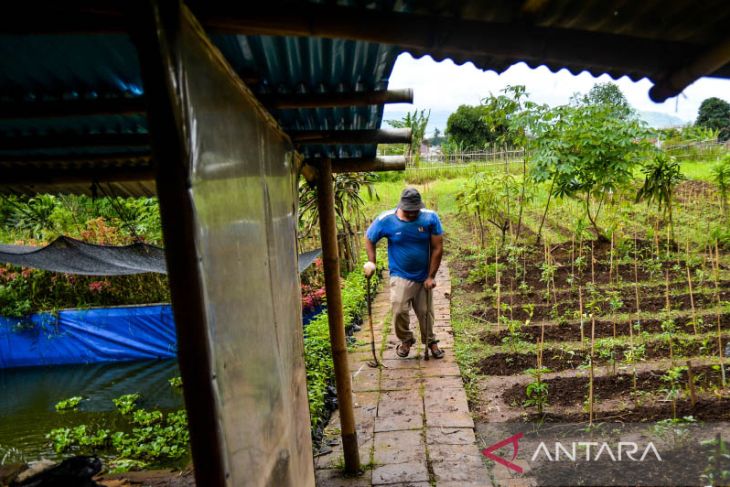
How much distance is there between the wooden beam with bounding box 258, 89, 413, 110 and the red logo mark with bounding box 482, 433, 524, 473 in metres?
2.44

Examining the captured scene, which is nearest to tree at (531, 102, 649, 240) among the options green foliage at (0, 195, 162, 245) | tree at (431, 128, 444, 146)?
green foliage at (0, 195, 162, 245)

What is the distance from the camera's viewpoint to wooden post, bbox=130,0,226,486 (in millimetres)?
1152

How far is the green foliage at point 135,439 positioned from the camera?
482 cm

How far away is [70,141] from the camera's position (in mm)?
2725

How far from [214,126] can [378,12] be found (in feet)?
1.94

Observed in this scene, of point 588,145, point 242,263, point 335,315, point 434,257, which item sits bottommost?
point 335,315

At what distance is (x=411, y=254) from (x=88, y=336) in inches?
240

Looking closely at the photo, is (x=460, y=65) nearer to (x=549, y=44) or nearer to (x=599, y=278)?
(x=549, y=44)

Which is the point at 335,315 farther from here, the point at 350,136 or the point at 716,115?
the point at 716,115

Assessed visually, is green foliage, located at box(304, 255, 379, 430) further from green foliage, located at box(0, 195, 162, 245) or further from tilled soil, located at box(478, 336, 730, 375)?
green foliage, located at box(0, 195, 162, 245)

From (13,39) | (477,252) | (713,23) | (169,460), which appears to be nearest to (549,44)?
(713,23)

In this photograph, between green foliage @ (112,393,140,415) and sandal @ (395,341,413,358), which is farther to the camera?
green foliage @ (112,393,140,415)

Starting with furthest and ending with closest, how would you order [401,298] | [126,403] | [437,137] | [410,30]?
[437,137]
[126,403]
[401,298]
[410,30]

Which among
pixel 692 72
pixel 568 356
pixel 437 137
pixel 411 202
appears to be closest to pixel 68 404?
pixel 411 202
